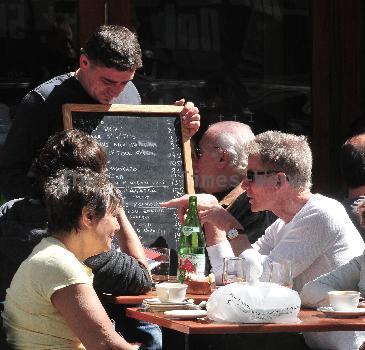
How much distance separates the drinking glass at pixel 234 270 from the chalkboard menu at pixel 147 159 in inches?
46.7

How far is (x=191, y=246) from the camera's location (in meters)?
5.53

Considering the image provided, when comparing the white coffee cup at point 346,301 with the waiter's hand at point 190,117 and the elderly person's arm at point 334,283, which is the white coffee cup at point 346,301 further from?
the waiter's hand at point 190,117

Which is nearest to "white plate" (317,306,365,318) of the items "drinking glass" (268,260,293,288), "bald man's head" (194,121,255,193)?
"drinking glass" (268,260,293,288)

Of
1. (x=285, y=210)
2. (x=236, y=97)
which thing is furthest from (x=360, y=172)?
(x=236, y=97)

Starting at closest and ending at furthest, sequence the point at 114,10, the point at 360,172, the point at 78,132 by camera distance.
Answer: the point at 78,132, the point at 360,172, the point at 114,10

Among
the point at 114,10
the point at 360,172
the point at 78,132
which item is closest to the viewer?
the point at 78,132

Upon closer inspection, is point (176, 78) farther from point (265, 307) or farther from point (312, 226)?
point (265, 307)

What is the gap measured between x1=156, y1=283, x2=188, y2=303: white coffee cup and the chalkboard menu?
4.04 feet

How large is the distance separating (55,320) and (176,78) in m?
3.38

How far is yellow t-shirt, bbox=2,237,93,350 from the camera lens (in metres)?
4.26

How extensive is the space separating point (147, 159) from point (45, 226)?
3.99 ft

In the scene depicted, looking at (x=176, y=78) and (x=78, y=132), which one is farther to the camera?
(x=176, y=78)

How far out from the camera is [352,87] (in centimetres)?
771

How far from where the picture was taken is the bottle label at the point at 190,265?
5332 millimetres
